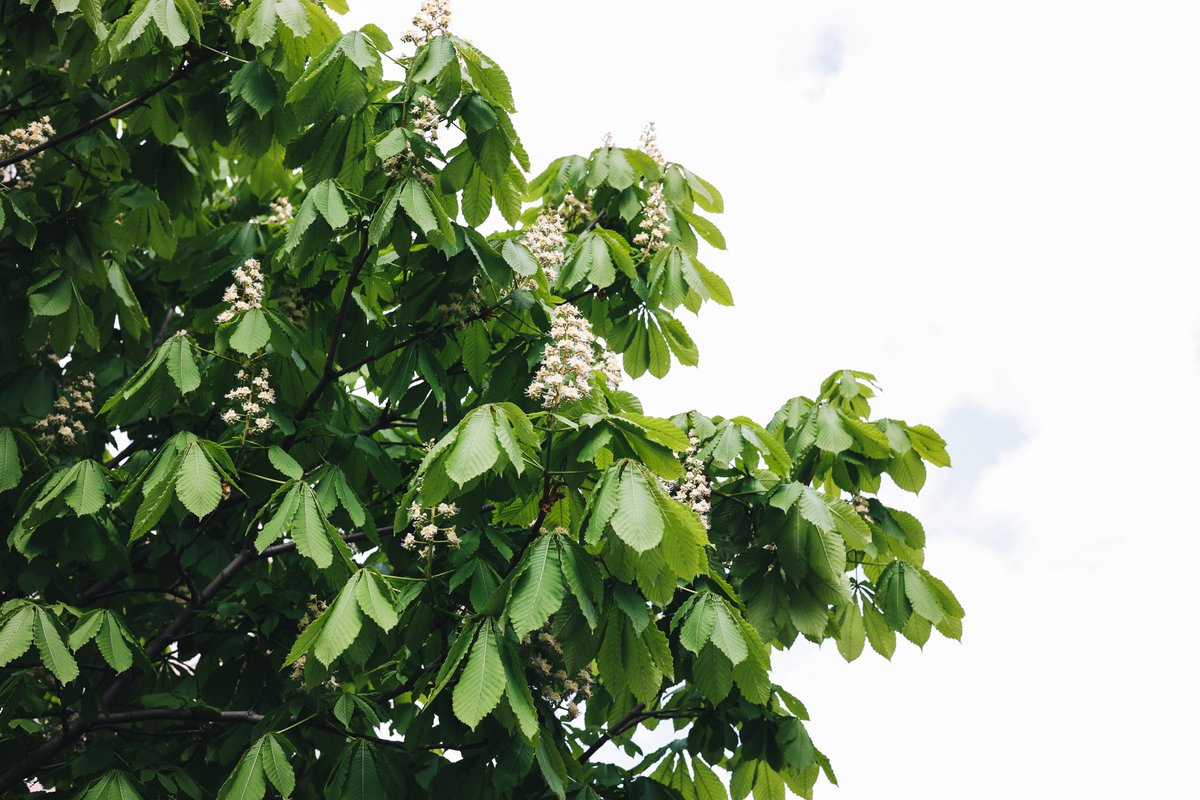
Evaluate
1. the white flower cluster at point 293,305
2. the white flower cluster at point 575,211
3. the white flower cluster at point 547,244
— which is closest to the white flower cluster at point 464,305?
the white flower cluster at point 547,244

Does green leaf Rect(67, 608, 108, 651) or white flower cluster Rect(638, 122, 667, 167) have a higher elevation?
white flower cluster Rect(638, 122, 667, 167)

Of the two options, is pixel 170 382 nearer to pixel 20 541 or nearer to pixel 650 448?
pixel 20 541

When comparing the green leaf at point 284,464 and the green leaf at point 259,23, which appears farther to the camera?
the green leaf at point 259,23

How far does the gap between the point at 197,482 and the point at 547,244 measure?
1763 mm

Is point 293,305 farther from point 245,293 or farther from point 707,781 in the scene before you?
point 707,781

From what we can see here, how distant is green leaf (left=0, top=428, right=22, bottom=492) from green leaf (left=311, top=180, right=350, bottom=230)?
1.74 m

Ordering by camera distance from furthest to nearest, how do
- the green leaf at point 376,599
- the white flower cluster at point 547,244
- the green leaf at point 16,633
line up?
the white flower cluster at point 547,244, the green leaf at point 16,633, the green leaf at point 376,599

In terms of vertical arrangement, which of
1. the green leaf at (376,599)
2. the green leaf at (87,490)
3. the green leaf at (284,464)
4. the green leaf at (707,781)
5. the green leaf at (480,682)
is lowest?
the green leaf at (480,682)

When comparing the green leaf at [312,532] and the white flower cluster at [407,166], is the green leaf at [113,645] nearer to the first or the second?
the green leaf at [312,532]

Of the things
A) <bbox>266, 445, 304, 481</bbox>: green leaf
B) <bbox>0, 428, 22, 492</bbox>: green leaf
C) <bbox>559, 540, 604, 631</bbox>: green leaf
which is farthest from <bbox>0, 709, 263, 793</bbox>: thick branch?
<bbox>559, 540, 604, 631</bbox>: green leaf

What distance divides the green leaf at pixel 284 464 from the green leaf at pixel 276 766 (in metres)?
0.91

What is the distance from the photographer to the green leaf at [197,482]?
11.8 ft

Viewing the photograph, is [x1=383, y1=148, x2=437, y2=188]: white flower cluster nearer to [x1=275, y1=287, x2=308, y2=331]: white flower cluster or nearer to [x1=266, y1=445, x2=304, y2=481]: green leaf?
[x1=275, y1=287, x2=308, y2=331]: white flower cluster

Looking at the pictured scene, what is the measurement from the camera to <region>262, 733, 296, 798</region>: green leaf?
→ 365cm
